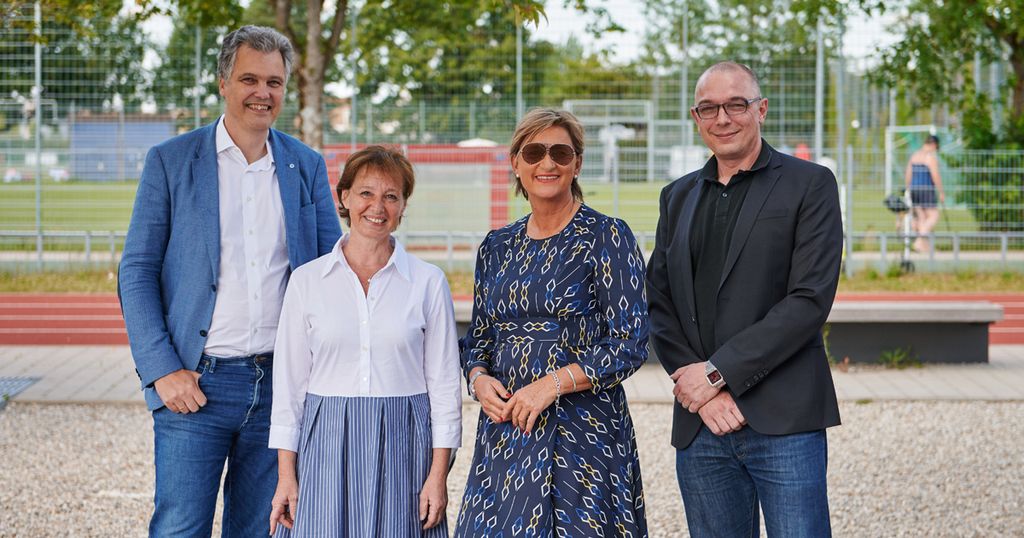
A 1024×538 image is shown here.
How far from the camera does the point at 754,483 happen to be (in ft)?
10.8

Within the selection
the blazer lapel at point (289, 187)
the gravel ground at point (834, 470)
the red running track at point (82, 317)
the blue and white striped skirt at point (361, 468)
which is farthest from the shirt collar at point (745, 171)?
the red running track at point (82, 317)

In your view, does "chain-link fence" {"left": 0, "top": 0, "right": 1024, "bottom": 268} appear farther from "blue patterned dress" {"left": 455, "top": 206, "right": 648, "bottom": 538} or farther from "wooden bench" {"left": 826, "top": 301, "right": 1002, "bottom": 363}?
"blue patterned dress" {"left": 455, "top": 206, "right": 648, "bottom": 538}

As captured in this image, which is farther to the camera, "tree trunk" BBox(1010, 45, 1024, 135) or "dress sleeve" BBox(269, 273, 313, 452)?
"tree trunk" BBox(1010, 45, 1024, 135)

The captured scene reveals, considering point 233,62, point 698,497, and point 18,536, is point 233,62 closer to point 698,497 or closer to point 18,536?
point 698,497

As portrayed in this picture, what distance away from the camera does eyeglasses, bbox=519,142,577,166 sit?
124 inches

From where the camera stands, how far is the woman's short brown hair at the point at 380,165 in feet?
10.4

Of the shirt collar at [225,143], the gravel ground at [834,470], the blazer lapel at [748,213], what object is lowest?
the gravel ground at [834,470]

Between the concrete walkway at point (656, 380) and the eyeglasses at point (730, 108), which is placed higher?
the eyeglasses at point (730, 108)

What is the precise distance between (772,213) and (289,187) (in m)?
1.42

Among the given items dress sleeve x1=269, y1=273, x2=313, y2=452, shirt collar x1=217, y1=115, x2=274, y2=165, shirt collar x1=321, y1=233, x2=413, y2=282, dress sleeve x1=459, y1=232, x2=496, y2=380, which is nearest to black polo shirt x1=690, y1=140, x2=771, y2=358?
dress sleeve x1=459, y1=232, x2=496, y2=380

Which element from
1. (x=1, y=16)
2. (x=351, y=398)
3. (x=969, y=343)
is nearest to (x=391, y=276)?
(x=351, y=398)

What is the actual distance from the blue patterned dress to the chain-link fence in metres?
10.4

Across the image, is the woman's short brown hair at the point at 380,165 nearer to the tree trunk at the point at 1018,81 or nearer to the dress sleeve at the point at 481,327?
the dress sleeve at the point at 481,327

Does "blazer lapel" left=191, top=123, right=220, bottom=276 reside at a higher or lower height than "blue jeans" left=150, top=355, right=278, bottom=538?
higher
